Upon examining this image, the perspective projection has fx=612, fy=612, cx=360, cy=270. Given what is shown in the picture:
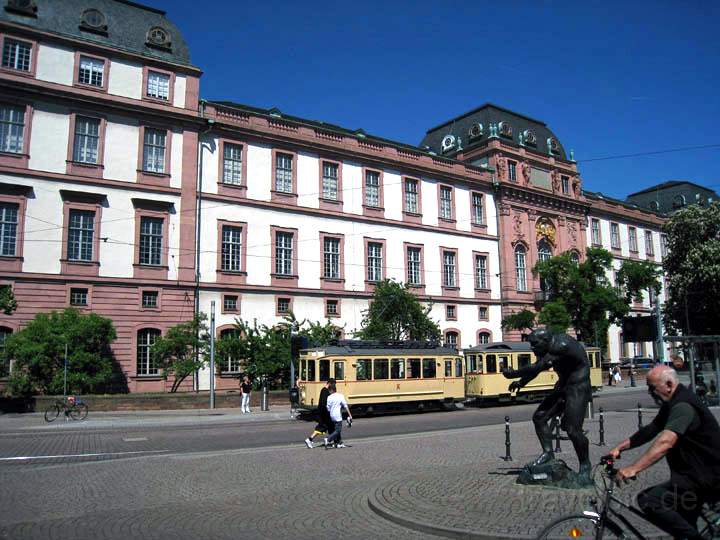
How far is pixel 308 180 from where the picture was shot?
132 ft

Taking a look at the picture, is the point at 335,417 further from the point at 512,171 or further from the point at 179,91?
the point at 512,171

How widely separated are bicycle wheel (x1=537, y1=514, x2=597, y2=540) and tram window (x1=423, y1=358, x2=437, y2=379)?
79.6ft

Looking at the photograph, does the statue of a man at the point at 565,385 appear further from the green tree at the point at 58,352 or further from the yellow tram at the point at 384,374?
the green tree at the point at 58,352

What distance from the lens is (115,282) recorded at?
105 feet

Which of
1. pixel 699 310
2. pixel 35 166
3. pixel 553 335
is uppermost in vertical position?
pixel 35 166

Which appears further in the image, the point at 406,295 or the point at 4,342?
the point at 406,295

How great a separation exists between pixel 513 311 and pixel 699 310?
14117 mm

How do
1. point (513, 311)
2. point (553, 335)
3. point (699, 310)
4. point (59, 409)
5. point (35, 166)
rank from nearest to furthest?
1. point (553, 335)
2. point (59, 409)
3. point (35, 166)
4. point (699, 310)
5. point (513, 311)

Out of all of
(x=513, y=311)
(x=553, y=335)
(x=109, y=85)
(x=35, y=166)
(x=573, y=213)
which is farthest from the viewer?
(x=573, y=213)

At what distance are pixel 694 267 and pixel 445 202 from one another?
17982 mm

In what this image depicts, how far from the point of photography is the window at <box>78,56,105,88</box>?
32656 millimetres

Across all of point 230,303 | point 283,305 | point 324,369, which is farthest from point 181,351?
point 324,369

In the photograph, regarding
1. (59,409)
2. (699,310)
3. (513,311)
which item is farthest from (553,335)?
(513,311)

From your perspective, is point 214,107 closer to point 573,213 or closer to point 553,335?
point 553,335
